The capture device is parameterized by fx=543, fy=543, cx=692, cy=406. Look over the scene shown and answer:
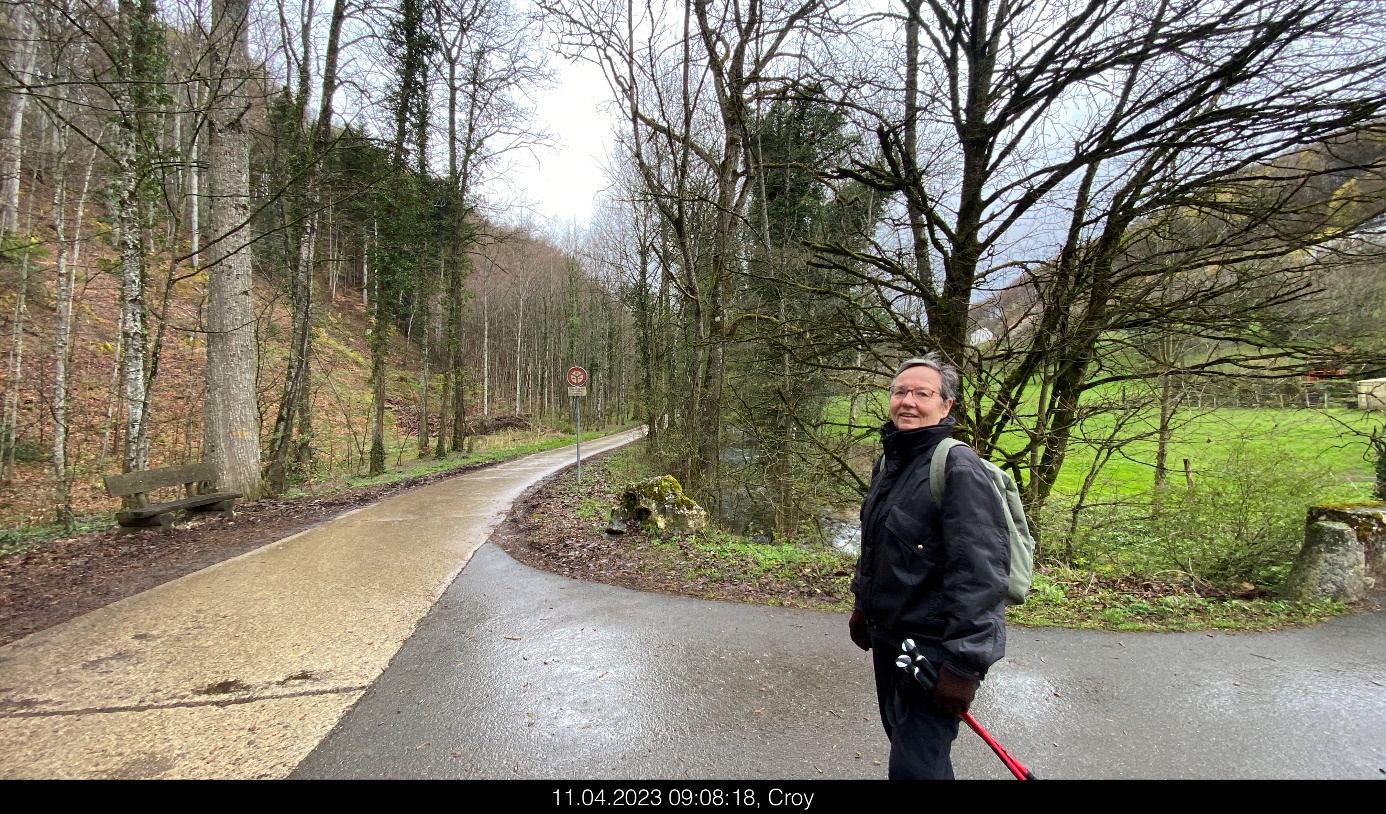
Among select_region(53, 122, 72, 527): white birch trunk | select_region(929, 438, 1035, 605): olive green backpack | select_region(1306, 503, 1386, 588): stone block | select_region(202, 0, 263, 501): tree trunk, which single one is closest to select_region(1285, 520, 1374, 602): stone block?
select_region(1306, 503, 1386, 588): stone block

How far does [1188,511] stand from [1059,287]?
328cm

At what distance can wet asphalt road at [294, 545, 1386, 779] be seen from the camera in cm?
263

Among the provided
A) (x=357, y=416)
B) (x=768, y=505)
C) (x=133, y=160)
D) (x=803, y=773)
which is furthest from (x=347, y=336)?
(x=803, y=773)

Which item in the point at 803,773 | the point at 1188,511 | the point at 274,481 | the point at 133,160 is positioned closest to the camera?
the point at 803,773

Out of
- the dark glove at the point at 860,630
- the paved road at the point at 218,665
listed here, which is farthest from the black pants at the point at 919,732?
the paved road at the point at 218,665

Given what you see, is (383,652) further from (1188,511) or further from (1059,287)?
(1188,511)

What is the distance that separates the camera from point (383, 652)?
12.9 ft

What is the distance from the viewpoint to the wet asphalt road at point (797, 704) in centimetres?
263

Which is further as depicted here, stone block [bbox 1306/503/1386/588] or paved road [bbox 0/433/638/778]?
stone block [bbox 1306/503/1386/588]

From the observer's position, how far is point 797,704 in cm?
320

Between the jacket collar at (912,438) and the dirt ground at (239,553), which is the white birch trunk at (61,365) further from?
the jacket collar at (912,438)

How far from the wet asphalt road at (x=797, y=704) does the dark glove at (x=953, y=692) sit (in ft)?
3.46

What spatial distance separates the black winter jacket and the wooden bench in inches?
364

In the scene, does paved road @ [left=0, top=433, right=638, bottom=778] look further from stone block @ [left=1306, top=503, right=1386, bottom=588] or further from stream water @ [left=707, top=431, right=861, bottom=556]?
stone block @ [left=1306, top=503, right=1386, bottom=588]
